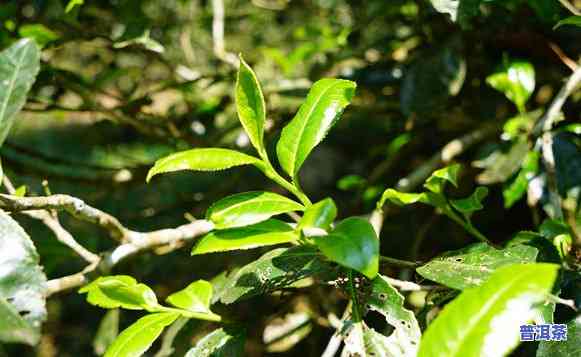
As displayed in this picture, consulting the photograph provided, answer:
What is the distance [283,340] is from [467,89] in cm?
89

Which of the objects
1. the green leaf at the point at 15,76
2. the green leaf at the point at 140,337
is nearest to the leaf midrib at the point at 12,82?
the green leaf at the point at 15,76

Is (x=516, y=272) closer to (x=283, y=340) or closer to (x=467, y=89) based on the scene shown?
(x=283, y=340)

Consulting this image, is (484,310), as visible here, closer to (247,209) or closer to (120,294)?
(247,209)

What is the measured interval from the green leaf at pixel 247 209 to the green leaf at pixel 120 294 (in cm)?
18

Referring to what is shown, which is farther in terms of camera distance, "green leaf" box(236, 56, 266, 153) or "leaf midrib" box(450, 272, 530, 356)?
"green leaf" box(236, 56, 266, 153)

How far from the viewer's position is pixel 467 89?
5.70 ft

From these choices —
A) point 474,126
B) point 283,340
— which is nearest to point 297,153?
point 283,340

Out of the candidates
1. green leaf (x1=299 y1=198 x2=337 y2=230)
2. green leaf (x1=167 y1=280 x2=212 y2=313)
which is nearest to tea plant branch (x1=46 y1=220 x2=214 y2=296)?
green leaf (x1=167 y1=280 x2=212 y2=313)

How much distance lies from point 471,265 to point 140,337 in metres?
0.46

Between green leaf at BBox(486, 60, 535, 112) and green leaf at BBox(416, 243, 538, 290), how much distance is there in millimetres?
582

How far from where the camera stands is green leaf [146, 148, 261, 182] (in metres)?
0.77

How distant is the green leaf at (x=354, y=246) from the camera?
2.16 feet

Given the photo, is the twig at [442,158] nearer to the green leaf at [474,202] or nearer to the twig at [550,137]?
the twig at [550,137]

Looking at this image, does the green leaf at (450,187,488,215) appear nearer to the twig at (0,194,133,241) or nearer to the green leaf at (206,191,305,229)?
the green leaf at (206,191,305,229)
